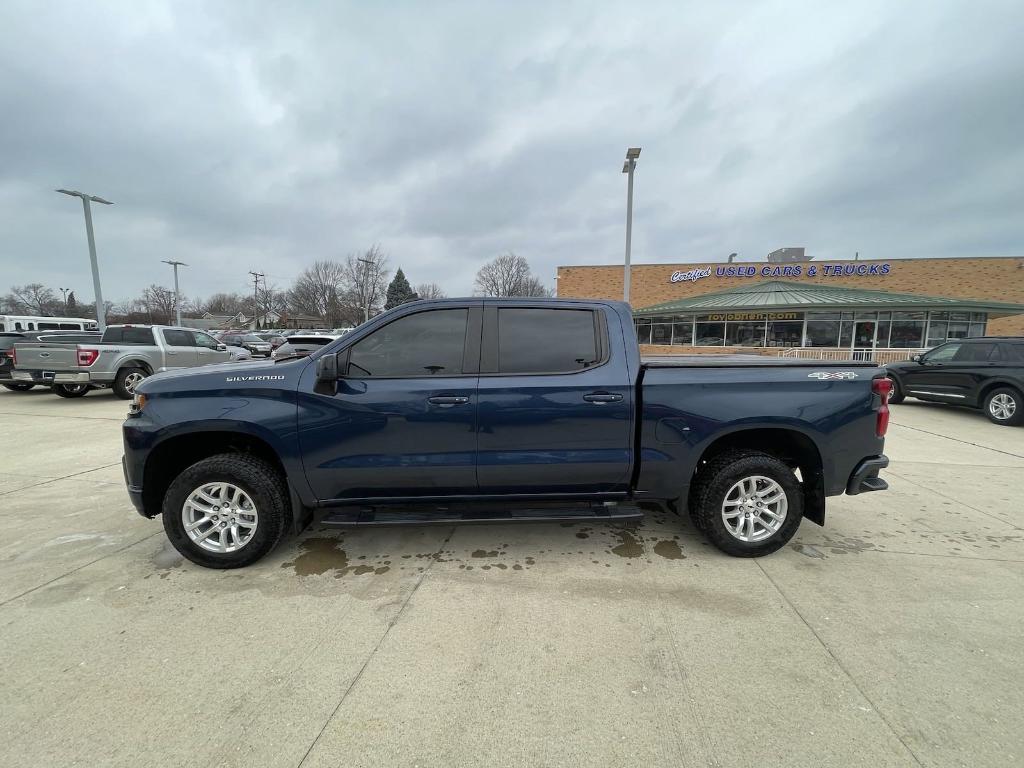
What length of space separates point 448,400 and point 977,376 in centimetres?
1072

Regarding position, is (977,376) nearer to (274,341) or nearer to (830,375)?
(830,375)

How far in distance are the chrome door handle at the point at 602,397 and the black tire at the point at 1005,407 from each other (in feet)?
31.2

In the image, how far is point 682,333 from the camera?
81.0 ft

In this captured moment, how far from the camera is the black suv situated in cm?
801

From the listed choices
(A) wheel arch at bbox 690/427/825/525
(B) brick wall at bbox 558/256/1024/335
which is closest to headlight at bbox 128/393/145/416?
(A) wheel arch at bbox 690/427/825/525

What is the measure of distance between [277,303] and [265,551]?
81.5 m

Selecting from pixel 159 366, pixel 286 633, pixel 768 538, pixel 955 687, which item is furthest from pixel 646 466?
pixel 159 366

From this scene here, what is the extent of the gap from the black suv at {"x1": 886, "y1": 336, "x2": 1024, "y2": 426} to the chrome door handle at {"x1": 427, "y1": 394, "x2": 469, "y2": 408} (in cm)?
1040

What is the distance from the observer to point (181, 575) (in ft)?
9.99

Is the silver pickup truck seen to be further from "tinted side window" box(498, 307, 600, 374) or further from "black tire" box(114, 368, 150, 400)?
"tinted side window" box(498, 307, 600, 374)

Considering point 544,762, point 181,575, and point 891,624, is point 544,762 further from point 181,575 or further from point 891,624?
point 181,575

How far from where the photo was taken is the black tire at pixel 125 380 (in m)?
10.1

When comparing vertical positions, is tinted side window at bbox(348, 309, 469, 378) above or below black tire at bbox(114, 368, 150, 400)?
above

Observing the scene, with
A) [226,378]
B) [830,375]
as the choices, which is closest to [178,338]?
[226,378]
